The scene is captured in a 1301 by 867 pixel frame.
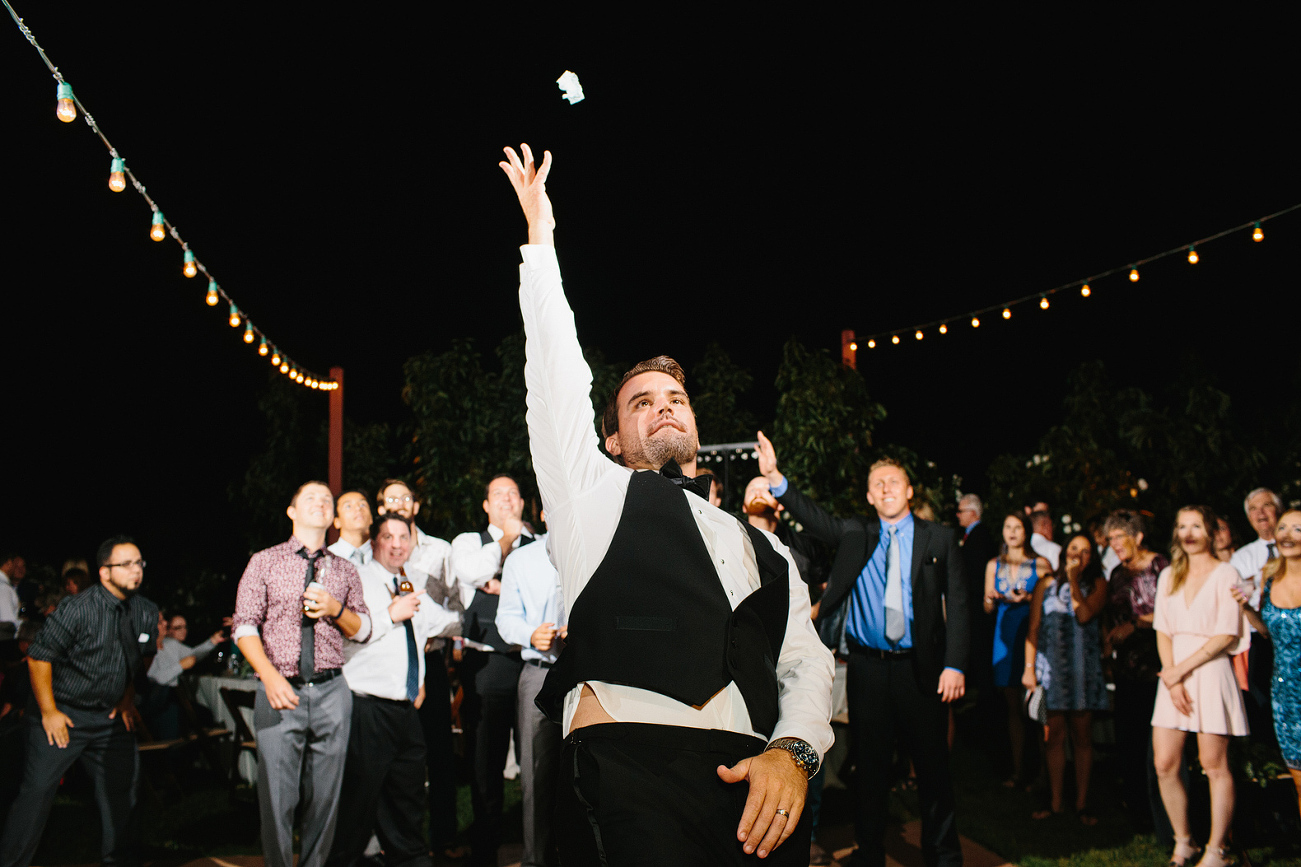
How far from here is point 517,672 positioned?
4.52m

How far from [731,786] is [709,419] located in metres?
7.25

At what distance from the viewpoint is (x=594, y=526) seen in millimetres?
1656

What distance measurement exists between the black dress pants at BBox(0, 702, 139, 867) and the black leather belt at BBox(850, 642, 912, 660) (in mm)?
3589

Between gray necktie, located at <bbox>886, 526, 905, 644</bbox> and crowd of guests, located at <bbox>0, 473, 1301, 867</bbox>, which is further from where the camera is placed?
gray necktie, located at <bbox>886, 526, 905, 644</bbox>

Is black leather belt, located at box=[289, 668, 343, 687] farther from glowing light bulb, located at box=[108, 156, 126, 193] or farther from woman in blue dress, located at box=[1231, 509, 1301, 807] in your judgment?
woman in blue dress, located at box=[1231, 509, 1301, 807]

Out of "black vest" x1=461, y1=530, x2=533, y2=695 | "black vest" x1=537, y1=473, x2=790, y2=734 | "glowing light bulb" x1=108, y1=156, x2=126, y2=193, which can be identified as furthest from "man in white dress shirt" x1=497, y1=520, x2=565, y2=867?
"glowing light bulb" x1=108, y1=156, x2=126, y2=193

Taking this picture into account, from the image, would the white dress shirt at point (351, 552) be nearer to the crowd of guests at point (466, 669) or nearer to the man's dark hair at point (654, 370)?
the crowd of guests at point (466, 669)

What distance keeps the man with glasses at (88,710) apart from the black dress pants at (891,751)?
3.51 m

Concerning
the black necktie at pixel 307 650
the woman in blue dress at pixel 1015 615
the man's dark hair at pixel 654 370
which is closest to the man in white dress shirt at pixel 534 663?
the black necktie at pixel 307 650

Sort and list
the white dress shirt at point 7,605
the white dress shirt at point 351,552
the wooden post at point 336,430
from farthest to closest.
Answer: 1. the wooden post at point 336,430
2. the white dress shirt at point 7,605
3. the white dress shirt at point 351,552

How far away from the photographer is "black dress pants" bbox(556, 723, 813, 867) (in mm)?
1405

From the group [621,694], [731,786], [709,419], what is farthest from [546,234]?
[709,419]

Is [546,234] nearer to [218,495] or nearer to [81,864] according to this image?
[81,864]

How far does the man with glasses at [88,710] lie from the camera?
3.88 m
